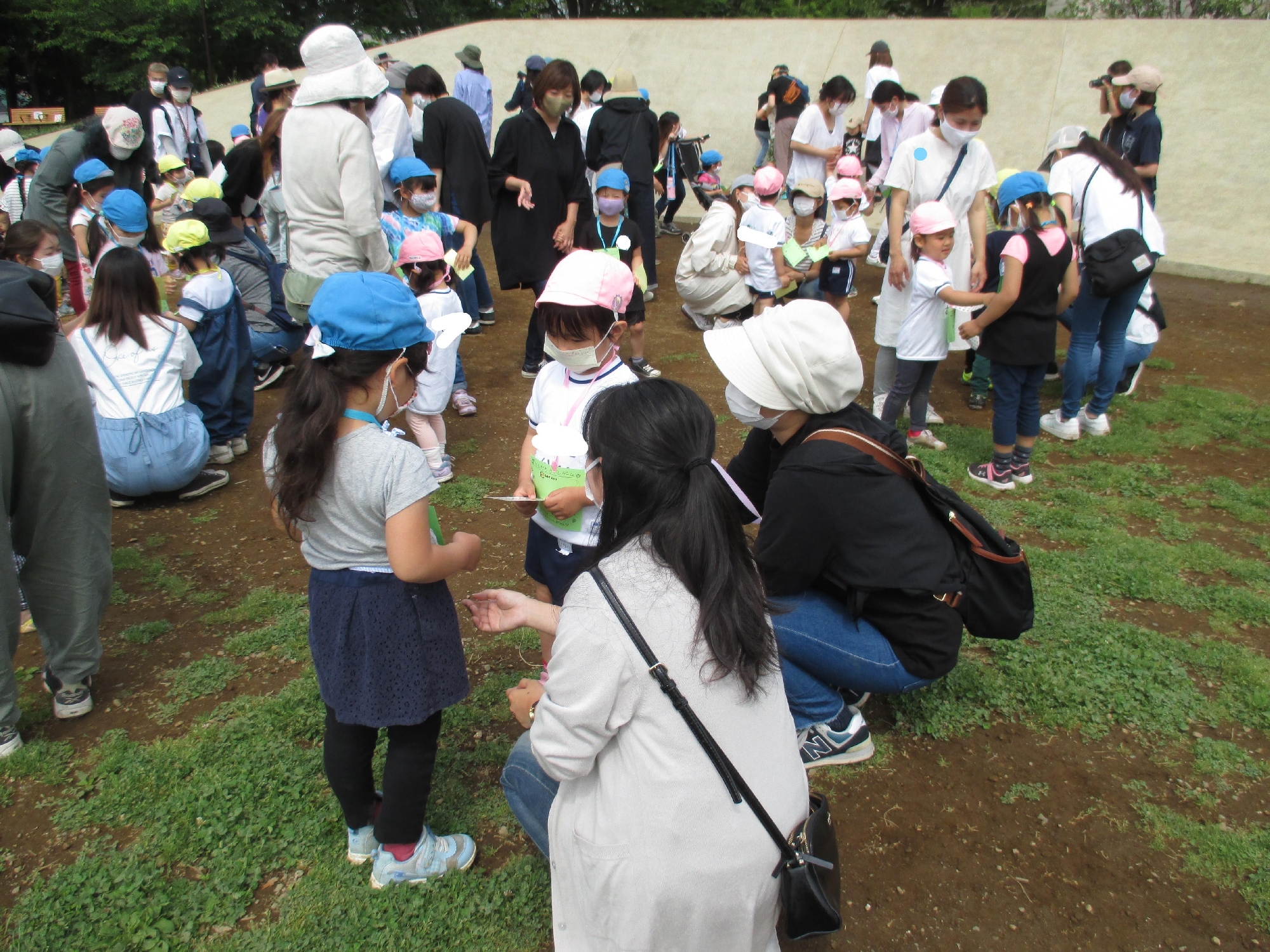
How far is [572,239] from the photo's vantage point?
640cm

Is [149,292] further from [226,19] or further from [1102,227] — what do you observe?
[226,19]

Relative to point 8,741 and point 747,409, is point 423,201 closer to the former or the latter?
point 747,409

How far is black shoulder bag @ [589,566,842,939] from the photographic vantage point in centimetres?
161

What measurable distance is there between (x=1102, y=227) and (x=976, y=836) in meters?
4.21

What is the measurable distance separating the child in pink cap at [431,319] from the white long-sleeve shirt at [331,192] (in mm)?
244

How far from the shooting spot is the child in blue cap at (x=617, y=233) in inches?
247

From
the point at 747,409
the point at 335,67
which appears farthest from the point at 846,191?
the point at 747,409

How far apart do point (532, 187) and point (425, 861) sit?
4.88m

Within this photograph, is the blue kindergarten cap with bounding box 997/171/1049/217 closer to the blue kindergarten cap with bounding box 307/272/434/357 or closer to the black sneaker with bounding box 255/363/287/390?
the blue kindergarten cap with bounding box 307/272/434/357

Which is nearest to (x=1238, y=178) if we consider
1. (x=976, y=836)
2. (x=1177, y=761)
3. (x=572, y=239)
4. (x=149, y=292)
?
(x=572, y=239)

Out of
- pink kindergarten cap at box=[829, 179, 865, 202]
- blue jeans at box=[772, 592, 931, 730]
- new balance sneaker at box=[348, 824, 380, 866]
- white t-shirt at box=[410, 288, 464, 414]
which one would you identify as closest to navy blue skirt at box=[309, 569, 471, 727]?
new balance sneaker at box=[348, 824, 380, 866]

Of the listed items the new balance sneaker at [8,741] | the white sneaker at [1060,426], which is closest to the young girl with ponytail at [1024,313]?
the white sneaker at [1060,426]

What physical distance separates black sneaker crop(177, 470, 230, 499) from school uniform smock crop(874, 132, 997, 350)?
4.15 meters

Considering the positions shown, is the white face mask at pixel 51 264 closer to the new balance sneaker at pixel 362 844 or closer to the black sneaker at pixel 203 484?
the black sneaker at pixel 203 484
